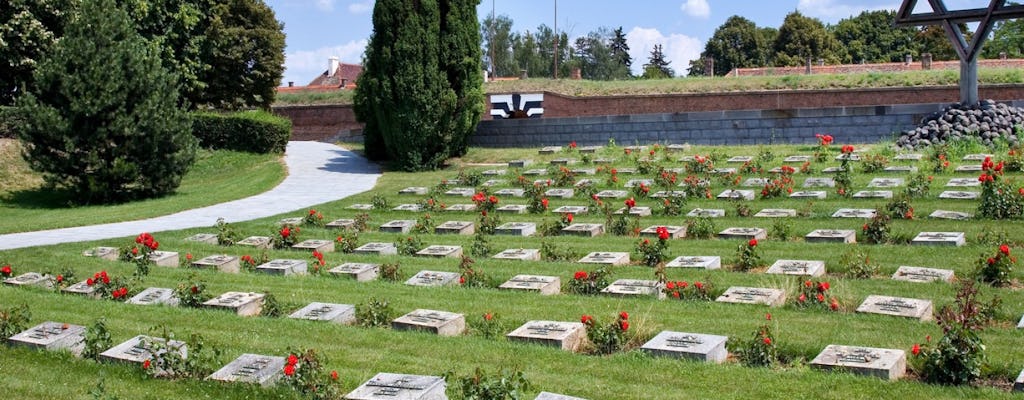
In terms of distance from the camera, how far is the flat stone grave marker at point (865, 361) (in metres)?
5.61

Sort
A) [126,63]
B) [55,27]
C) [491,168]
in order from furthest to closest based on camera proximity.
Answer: [55,27]
[491,168]
[126,63]

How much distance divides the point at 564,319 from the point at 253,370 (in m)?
2.51

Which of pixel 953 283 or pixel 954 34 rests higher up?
pixel 954 34

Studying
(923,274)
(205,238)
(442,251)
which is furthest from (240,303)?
(923,274)

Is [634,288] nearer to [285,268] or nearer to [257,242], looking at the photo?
[285,268]

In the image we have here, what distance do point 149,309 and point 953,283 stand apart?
6.93 metres

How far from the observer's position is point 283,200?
57.0 feet

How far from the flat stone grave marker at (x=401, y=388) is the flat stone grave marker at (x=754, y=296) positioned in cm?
309

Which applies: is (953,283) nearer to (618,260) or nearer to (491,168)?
(618,260)

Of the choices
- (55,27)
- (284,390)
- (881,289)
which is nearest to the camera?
(284,390)

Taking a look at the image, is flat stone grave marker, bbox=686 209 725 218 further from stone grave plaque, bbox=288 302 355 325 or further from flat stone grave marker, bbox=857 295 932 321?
stone grave plaque, bbox=288 302 355 325

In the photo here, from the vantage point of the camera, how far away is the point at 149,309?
328 inches

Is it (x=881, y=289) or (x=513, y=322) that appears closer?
(x=513, y=322)

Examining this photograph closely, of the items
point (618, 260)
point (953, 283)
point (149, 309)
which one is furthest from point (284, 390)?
point (953, 283)
